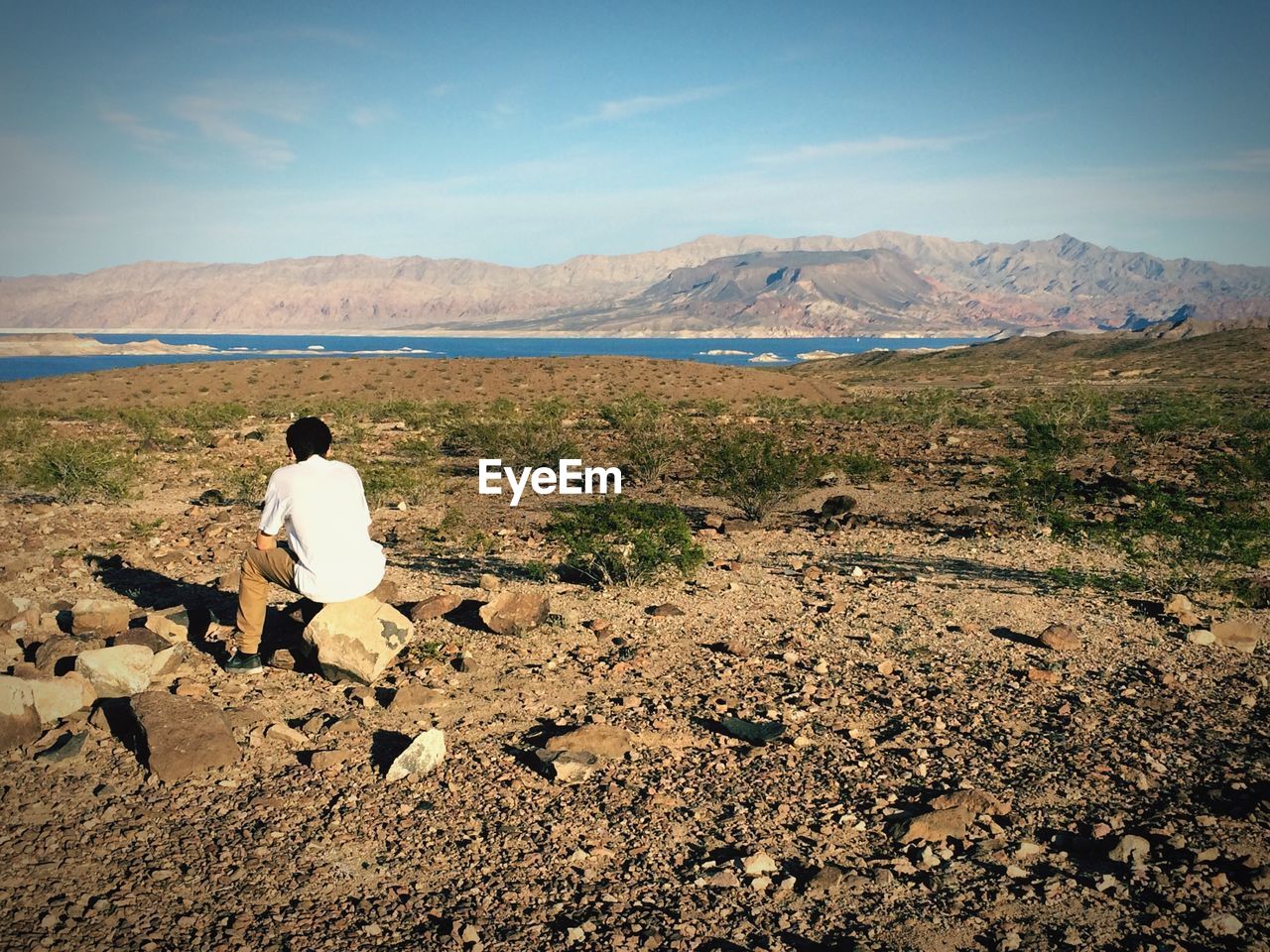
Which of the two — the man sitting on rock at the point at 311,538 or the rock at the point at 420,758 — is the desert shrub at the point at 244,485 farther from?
the rock at the point at 420,758

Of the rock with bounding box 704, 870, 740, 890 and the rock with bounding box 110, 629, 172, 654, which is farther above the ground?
the rock with bounding box 110, 629, 172, 654

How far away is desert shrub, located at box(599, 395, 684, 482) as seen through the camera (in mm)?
17188

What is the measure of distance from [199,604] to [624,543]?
424 cm

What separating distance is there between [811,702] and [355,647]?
10.8ft

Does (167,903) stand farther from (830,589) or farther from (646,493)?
(646,493)

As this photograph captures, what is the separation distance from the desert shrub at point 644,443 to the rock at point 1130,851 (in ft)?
42.8

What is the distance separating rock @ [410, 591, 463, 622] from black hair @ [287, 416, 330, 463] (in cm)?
197

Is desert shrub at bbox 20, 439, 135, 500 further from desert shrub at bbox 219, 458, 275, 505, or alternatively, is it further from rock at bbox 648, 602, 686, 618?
rock at bbox 648, 602, 686, 618

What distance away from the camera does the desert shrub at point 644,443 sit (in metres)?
17.2

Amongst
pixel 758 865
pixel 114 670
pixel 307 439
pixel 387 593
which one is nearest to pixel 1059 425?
pixel 387 593

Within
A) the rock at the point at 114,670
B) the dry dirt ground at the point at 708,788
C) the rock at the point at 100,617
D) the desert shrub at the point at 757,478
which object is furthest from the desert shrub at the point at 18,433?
the rock at the point at 114,670

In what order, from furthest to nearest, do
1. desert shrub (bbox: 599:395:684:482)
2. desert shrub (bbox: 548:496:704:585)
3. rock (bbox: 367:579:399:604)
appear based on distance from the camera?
desert shrub (bbox: 599:395:684:482)
desert shrub (bbox: 548:496:704:585)
rock (bbox: 367:579:399:604)

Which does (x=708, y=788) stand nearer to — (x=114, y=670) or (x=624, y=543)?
(x=114, y=670)

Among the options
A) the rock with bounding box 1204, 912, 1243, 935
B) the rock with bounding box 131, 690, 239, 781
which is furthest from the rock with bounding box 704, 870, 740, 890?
the rock with bounding box 131, 690, 239, 781
